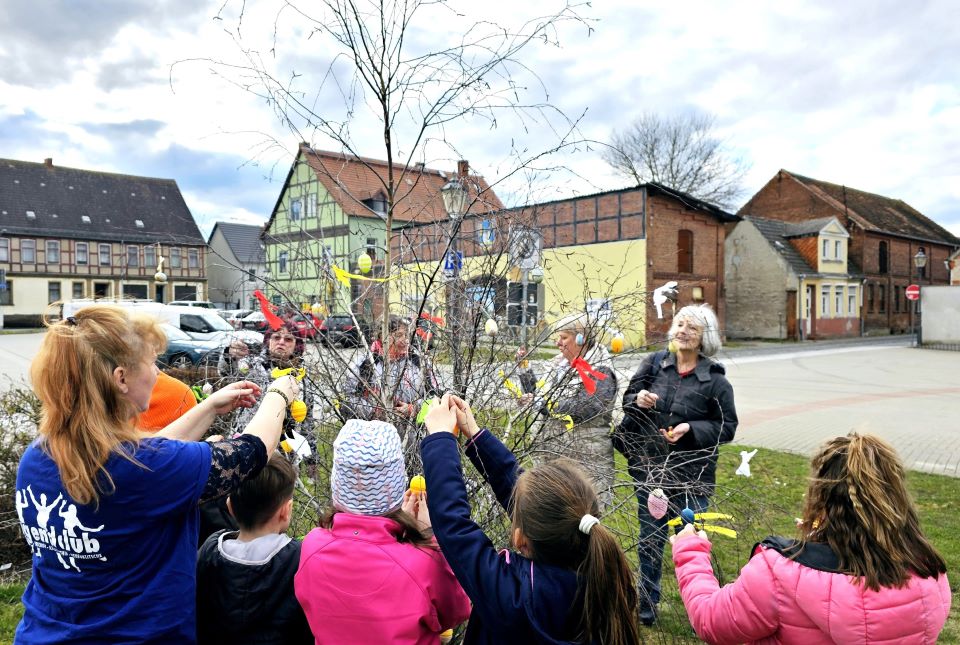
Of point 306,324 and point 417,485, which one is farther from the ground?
point 306,324

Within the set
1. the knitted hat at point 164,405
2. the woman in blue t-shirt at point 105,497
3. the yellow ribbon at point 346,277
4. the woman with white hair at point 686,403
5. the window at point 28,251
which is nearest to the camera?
the woman in blue t-shirt at point 105,497

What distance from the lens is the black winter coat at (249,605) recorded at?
5.80 ft

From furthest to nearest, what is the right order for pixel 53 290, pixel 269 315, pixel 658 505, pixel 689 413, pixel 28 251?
pixel 53 290 → pixel 28 251 → pixel 689 413 → pixel 269 315 → pixel 658 505

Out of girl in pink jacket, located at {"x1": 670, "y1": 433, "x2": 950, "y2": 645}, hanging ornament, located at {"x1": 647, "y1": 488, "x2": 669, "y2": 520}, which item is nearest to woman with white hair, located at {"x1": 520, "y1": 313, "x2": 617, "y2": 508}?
hanging ornament, located at {"x1": 647, "y1": 488, "x2": 669, "y2": 520}

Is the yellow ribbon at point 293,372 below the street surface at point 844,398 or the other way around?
the other way around

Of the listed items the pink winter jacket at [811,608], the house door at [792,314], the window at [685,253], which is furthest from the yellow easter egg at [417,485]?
the house door at [792,314]

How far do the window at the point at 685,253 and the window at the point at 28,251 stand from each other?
38412 millimetres

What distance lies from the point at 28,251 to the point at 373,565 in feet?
154

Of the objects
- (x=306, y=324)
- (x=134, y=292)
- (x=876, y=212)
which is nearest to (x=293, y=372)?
(x=306, y=324)

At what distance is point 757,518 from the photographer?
7.55 feet

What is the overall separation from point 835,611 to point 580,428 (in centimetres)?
121

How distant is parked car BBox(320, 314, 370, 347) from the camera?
2248mm

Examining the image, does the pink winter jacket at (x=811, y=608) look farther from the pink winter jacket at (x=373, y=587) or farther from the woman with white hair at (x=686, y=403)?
the woman with white hair at (x=686, y=403)

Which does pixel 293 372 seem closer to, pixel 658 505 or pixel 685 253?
pixel 658 505
